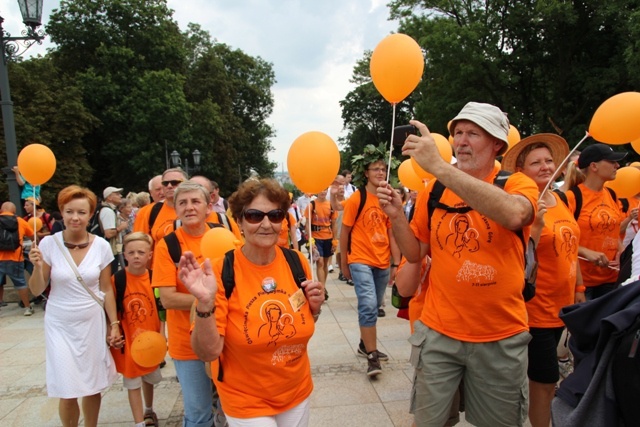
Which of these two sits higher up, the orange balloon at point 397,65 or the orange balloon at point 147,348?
the orange balloon at point 397,65

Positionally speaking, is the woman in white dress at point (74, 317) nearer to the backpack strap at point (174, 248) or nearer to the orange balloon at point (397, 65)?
the backpack strap at point (174, 248)

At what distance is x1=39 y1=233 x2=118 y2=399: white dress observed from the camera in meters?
3.25

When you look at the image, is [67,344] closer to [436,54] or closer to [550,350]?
[550,350]

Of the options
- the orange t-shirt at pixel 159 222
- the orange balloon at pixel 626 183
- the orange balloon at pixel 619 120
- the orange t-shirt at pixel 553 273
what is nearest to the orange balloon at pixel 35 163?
the orange t-shirt at pixel 159 222

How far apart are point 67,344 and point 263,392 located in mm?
1945

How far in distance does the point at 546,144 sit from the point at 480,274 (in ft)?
4.14

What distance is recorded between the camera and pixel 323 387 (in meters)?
4.33

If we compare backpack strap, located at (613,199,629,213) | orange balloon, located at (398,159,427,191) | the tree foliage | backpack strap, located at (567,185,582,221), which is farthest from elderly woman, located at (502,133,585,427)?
the tree foliage

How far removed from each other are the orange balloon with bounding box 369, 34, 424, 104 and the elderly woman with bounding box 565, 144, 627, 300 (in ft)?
7.21

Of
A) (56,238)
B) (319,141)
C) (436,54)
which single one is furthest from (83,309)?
(436,54)

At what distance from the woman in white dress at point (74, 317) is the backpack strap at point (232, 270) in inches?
65.9

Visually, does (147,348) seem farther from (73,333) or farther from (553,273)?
(553,273)

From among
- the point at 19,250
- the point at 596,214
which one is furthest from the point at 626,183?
the point at 19,250

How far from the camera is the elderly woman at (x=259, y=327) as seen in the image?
2170 millimetres
